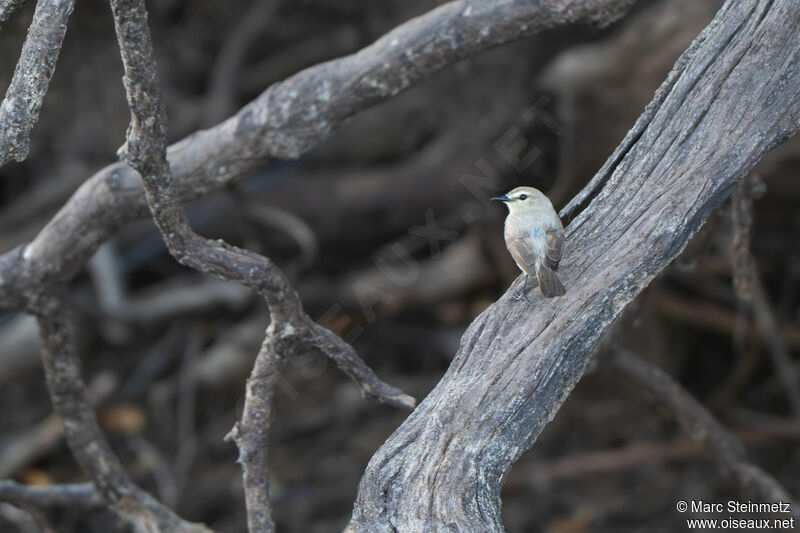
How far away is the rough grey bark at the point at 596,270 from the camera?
131 centimetres

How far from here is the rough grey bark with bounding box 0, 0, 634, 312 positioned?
176 cm

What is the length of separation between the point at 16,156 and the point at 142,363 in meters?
2.65

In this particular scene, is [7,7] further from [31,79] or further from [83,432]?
[83,432]

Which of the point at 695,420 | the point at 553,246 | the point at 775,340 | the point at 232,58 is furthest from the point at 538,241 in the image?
the point at 232,58

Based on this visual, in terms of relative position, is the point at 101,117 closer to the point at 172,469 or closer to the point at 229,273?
the point at 172,469

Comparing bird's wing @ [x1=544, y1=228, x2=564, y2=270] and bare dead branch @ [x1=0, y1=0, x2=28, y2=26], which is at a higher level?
bare dead branch @ [x1=0, y1=0, x2=28, y2=26]

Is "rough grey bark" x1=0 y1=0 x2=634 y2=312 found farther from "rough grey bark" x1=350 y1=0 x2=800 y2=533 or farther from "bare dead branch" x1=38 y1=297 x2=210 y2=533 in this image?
"rough grey bark" x1=350 y1=0 x2=800 y2=533

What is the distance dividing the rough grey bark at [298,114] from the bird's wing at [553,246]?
1.76 ft

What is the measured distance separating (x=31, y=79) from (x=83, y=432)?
1035 mm

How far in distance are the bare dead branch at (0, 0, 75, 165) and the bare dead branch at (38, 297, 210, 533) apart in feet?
2.51

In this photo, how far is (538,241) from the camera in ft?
4.72

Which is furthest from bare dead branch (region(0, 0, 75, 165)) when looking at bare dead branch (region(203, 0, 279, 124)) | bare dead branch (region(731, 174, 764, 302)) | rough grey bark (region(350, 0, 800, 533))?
bare dead branch (region(203, 0, 279, 124))

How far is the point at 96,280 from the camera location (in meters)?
3.54

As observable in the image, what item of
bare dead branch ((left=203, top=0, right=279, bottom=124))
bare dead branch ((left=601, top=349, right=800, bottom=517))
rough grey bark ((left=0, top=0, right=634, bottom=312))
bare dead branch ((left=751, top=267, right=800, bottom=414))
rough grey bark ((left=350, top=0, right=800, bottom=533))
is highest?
bare dead branch ((left=203, top=0, right=279, bottom=124))
